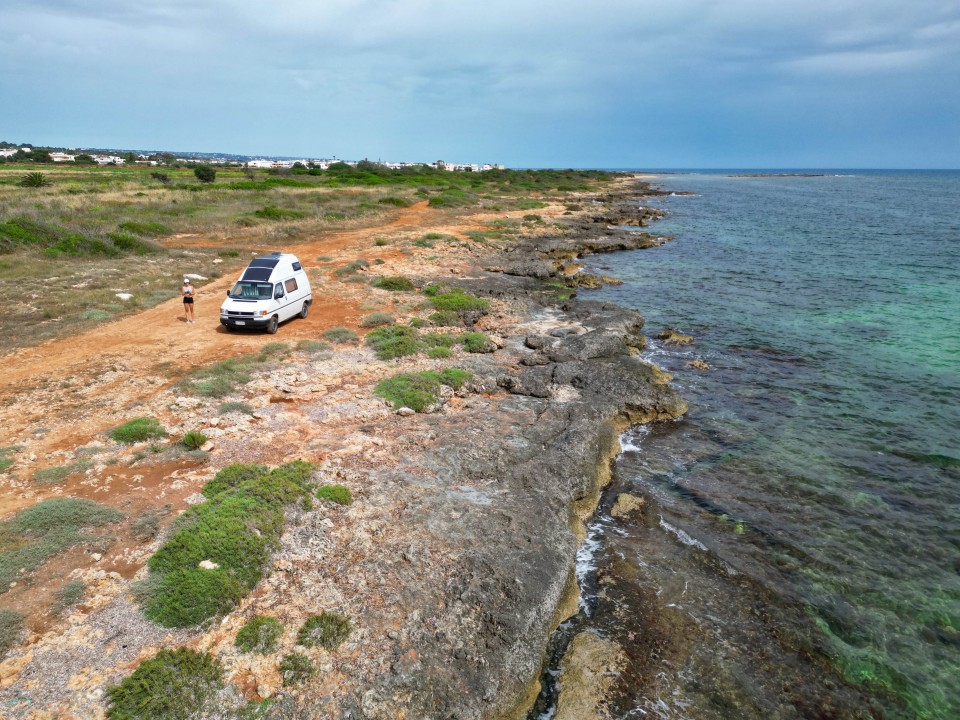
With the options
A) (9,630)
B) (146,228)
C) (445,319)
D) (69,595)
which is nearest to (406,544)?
(69,595)

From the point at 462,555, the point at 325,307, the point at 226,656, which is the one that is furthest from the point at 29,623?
the point at 325,307

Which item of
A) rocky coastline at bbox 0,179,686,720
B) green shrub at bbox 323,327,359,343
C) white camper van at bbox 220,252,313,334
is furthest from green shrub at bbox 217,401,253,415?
white camper van at bbox 220,252,313,334

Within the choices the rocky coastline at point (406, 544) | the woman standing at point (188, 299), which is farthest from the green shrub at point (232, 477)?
the woman standing at point (188, 299)

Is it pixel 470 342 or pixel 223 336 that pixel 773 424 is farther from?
pixel 223 336

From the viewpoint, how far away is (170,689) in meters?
7.05

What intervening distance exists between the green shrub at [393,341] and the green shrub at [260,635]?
11.8 m

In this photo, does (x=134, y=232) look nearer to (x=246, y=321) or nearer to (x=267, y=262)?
(x=267, y=262)

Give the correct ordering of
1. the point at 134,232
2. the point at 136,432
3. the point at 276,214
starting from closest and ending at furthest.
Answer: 1. the point at 136,432
2. the point at 134,232
3. the point at 276,214

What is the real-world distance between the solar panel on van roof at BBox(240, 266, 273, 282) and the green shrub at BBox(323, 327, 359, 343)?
149 inches

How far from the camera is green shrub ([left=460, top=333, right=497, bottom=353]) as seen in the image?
20656 mm

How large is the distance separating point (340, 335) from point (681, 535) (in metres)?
14.7

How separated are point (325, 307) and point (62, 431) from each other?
13.7m

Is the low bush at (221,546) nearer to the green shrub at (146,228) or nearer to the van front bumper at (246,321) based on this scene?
the van front bumper at (246,321)

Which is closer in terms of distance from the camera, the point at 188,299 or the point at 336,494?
the point at 336,494
